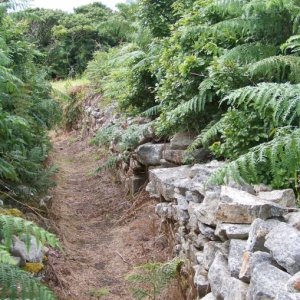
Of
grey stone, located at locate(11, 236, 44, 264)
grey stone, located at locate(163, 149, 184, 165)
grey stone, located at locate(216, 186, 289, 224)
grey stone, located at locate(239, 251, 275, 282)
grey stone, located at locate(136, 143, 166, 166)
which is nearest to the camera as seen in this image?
grey stone, located at locate(239, 251, 275, 282)

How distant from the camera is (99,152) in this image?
953 cm

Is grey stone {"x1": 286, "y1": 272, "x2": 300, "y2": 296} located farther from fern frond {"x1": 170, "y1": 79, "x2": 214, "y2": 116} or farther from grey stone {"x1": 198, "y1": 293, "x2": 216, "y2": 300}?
fern frond {"x1": 170, "y1": 79, "x2": 214, "y2": 116}

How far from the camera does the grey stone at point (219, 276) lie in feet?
8.53

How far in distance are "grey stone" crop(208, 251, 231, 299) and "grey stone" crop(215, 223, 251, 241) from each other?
14 cm

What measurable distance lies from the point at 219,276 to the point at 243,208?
0.45m

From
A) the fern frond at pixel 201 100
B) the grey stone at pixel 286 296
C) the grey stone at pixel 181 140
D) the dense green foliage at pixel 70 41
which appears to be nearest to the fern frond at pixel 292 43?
the fern frond at pixel 201 100

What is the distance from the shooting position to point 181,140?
507 centimetres

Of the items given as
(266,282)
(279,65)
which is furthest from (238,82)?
(266,282)

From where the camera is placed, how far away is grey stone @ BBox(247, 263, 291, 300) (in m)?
2.05

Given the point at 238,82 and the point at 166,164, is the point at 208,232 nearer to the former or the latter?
the point at 238,82

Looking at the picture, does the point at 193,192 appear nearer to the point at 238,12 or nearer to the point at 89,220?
the point at 238,12

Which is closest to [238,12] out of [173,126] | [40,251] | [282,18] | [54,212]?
[282,18]

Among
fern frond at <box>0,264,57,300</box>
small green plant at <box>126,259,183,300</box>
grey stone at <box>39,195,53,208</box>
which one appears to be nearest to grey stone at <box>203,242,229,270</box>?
small green plant at <box>126,259,183,300</box>

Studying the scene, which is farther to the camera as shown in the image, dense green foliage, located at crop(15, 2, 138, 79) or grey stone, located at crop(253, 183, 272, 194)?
dense green foliage, located at crop(15, 2, 138, 79)
